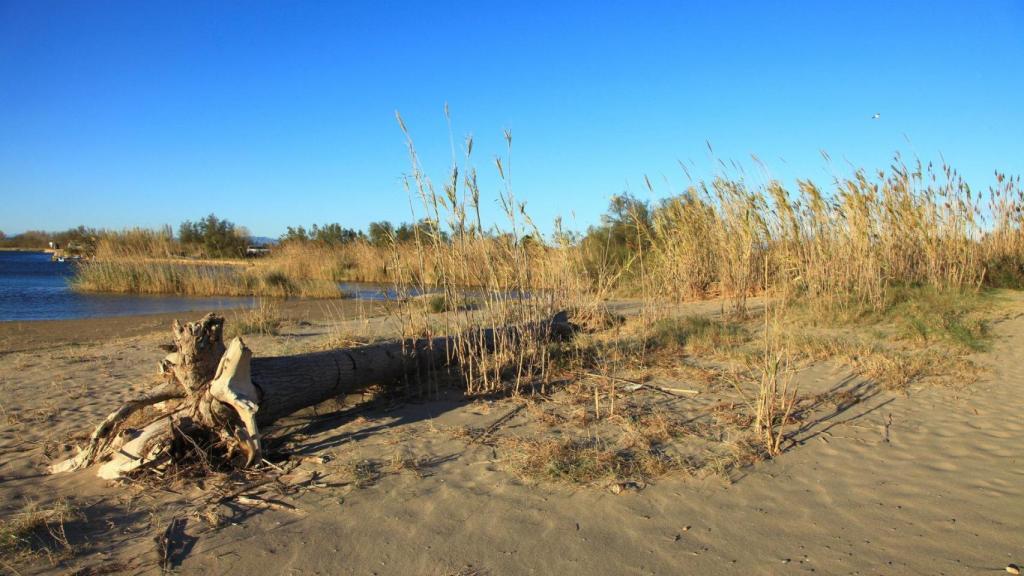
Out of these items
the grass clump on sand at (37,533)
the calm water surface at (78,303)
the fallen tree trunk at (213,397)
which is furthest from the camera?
the calm water surface at (78,303)

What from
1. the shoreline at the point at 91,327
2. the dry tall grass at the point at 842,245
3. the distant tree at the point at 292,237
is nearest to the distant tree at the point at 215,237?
the distant tree at the point at 292,237

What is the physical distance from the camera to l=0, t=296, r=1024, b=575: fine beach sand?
261cm

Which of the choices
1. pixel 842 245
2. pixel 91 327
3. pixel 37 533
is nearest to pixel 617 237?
pixel 842 245

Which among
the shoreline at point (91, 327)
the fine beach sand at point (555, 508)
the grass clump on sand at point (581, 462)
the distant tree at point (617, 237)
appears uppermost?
the distant tree at point (617, 237)

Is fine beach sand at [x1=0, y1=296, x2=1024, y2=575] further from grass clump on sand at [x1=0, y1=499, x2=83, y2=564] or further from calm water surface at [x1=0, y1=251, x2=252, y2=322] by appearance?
calm water surface at [x1=0, y1=251, x2=252, y2=322]

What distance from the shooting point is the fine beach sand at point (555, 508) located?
2.61 metres

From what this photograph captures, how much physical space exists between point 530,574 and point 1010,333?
705 cm

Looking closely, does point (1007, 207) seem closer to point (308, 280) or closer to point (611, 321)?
point (611, 321)

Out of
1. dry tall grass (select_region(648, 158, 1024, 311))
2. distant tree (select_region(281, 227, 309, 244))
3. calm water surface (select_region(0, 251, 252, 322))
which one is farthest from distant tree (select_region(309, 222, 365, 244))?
dry tall grass (select_region(648, 158, 1024, 311))

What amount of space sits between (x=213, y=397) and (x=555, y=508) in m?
2.24

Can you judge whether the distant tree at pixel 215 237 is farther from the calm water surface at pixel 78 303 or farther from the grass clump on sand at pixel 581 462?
the grass clump on sand at pixel 581 462

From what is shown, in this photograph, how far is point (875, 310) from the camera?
7680 millimetres

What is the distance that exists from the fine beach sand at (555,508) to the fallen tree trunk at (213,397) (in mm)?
221

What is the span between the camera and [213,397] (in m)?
3.72
